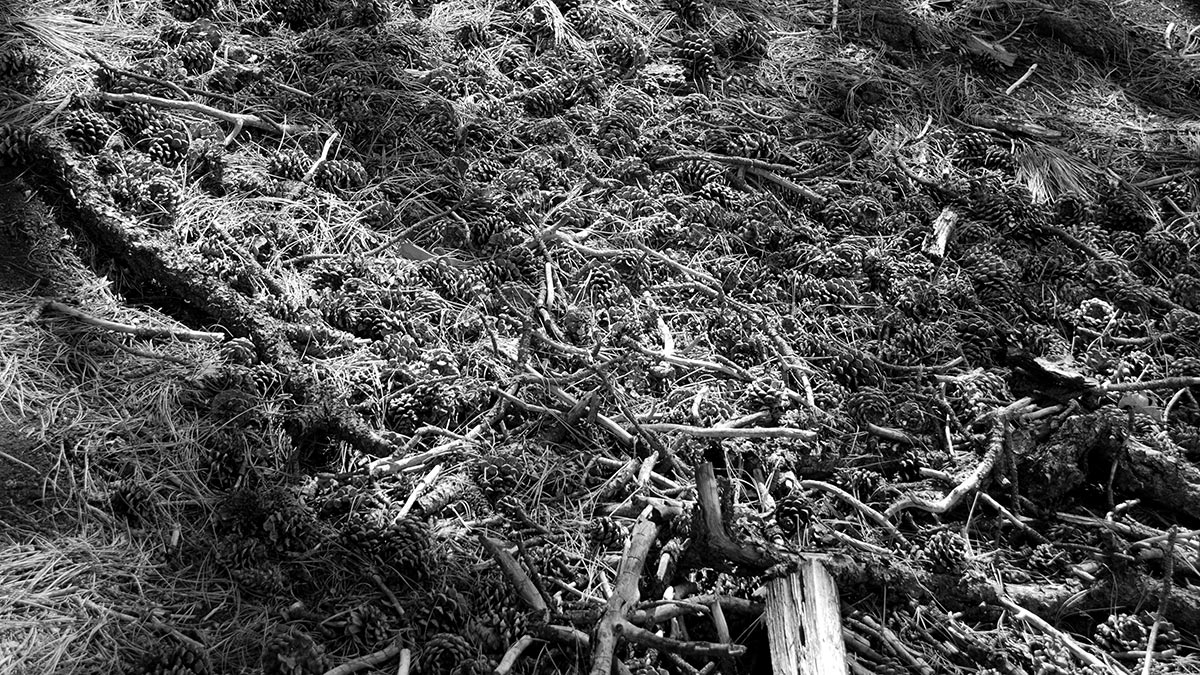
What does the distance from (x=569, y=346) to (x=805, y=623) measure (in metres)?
1.13

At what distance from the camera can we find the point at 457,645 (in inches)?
84.9

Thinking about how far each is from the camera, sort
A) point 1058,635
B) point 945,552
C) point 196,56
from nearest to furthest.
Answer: point 1058,635, point 945,552, point 196,56

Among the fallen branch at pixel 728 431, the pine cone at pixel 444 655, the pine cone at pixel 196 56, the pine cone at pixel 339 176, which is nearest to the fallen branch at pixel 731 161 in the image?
the pine cone at pixel 339 176

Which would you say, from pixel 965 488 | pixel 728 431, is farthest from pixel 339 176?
pixel 965 488

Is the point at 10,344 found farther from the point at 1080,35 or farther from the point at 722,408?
the point at 1080,35

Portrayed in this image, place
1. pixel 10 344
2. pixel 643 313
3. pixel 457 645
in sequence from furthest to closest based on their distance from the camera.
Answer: pixel 643 313 < pixel 10 344 < pixel 457 645

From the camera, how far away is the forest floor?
89.7 inches

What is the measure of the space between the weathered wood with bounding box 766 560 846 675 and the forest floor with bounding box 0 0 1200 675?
54 mm

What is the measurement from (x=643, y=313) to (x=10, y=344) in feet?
6.12

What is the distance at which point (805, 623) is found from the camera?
2229 mm

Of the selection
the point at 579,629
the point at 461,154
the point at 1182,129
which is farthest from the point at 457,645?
the point at 1182,129

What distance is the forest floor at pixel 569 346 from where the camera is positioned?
228 cm

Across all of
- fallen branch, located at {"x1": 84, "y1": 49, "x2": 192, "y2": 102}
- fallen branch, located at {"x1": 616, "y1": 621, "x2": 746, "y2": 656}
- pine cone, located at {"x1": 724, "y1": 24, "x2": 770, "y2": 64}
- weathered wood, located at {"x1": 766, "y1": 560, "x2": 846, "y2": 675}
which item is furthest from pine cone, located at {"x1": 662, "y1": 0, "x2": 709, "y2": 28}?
fallen branch, located at {"x1": 616, "y1": 621, "x2": 746, "y2": 656}

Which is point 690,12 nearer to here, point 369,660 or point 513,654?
point 513,654
